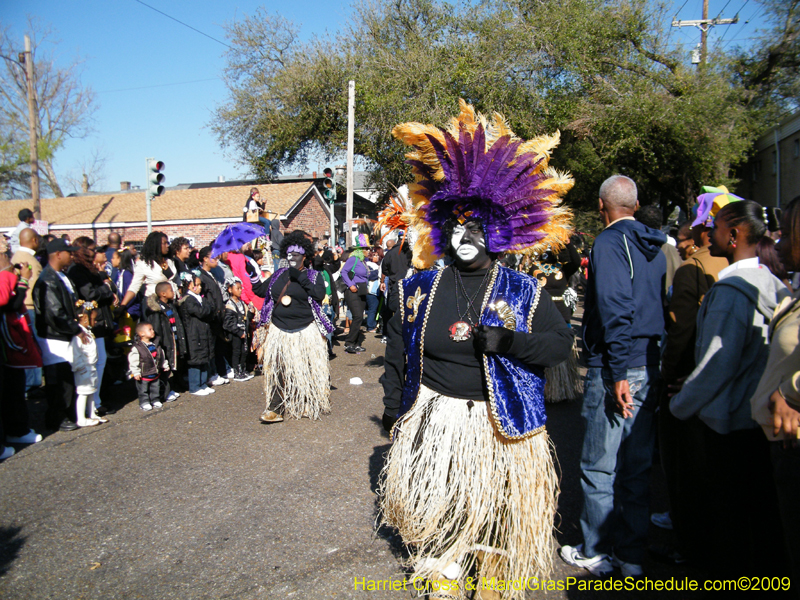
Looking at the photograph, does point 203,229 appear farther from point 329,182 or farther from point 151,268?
point 151,268

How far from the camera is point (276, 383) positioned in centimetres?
599

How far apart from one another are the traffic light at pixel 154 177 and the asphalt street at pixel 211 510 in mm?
4851

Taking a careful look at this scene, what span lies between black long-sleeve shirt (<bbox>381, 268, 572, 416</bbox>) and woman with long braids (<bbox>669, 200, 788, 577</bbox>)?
65 centimetres

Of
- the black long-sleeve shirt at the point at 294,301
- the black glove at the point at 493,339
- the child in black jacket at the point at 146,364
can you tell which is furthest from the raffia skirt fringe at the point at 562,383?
the child in black jacket at the point at 146,364

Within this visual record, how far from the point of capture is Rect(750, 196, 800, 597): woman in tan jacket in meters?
1.99

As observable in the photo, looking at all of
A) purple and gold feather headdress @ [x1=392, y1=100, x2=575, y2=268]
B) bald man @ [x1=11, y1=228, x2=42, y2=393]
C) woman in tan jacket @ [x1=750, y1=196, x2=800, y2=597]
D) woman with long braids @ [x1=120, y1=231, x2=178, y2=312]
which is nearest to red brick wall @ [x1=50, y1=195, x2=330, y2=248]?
woman with long braids @ [x1=120, y1=231, x2=178, y2=312]

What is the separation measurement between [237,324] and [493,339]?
5.78m

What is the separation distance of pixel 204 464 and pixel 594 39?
2051 cm

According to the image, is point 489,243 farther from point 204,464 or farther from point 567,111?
point 567,111

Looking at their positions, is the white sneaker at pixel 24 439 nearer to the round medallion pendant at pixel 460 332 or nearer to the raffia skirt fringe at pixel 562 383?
the round medallion pendant at pixel 460 332

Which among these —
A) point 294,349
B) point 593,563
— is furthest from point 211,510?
point 593,563

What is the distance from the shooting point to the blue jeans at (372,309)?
11991 millimetres

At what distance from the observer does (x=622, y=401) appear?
9.82 feet

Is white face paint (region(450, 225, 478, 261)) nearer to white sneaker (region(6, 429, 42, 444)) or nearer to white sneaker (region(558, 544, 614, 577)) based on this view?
white sneaker (region(558, 544, 614, 577))
